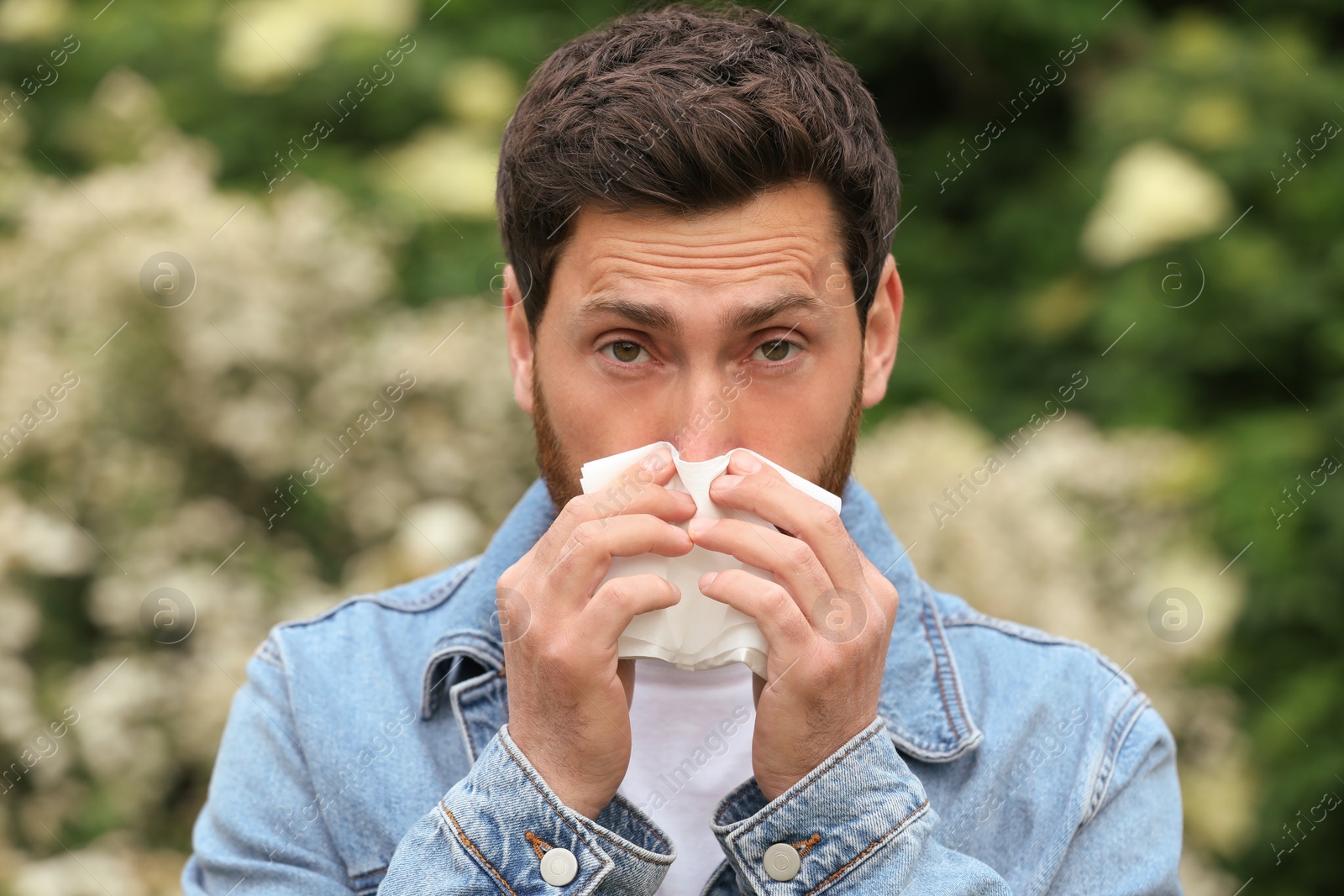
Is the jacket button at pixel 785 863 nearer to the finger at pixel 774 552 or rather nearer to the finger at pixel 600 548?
the finger at pixel 774 552

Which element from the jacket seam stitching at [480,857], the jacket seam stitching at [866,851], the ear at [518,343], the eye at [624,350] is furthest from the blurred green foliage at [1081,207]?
the jacket seam stitching at [480,857]

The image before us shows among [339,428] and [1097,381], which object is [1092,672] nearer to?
[1097,381]

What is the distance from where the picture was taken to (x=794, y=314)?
75.8 inches

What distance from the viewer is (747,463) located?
1.74 metres

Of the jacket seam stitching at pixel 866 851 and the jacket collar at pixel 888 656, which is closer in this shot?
the jacket seam stitching at pixel 866 851

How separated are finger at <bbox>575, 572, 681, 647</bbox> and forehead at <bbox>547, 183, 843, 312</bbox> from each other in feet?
1.66

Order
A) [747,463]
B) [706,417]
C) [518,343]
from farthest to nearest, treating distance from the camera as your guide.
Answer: [518,343] → [706,417] → [747,463]

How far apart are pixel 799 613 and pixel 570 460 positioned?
545 mm

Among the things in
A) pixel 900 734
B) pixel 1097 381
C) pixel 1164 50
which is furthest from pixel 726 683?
pixel 1164 50

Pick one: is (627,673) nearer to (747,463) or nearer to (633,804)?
(633,804)

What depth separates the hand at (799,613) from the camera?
1654mm

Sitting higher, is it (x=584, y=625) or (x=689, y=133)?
(x=689, y=133)

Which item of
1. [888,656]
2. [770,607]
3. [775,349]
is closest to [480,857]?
[770,607]

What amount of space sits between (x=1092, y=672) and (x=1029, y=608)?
152 centimetres
